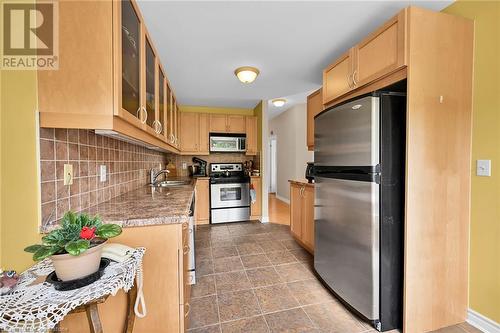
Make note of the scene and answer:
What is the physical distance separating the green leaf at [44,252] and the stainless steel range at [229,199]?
3167mm

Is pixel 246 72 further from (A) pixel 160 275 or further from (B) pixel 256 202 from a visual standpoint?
(B) pixel 256 202

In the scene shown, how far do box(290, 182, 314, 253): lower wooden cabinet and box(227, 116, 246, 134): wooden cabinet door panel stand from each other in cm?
183

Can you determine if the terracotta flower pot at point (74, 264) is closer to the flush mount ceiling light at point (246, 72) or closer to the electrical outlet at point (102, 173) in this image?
the electrical outlet at point (102, 173)

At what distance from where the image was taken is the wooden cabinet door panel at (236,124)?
13.7ft

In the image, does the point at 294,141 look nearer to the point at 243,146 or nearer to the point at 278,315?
the point at 243,146

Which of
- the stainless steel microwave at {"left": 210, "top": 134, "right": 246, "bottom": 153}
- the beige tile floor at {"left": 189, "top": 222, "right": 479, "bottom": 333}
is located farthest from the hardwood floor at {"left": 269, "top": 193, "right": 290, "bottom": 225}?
the stainless steel microwave at {"left": 210, "top": 134, "right": 246, "bottom": 153}

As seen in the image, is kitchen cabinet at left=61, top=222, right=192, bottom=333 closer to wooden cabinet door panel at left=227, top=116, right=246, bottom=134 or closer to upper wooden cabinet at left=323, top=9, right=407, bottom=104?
upper wooden cabinet at left=323, top=9, right=407, bottom=104

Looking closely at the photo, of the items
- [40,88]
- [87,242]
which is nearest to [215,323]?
[87,242]

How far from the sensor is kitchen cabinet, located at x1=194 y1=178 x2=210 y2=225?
12.5 ft

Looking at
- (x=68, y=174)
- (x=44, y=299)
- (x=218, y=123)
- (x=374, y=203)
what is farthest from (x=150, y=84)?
(x=218, y=123)

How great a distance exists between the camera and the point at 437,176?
1.36 metres

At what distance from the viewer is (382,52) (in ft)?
4.69

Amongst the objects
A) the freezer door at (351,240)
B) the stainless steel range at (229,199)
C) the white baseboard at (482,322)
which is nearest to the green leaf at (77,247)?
the freezer door at (351,240)

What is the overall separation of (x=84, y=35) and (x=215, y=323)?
1.91 meters
